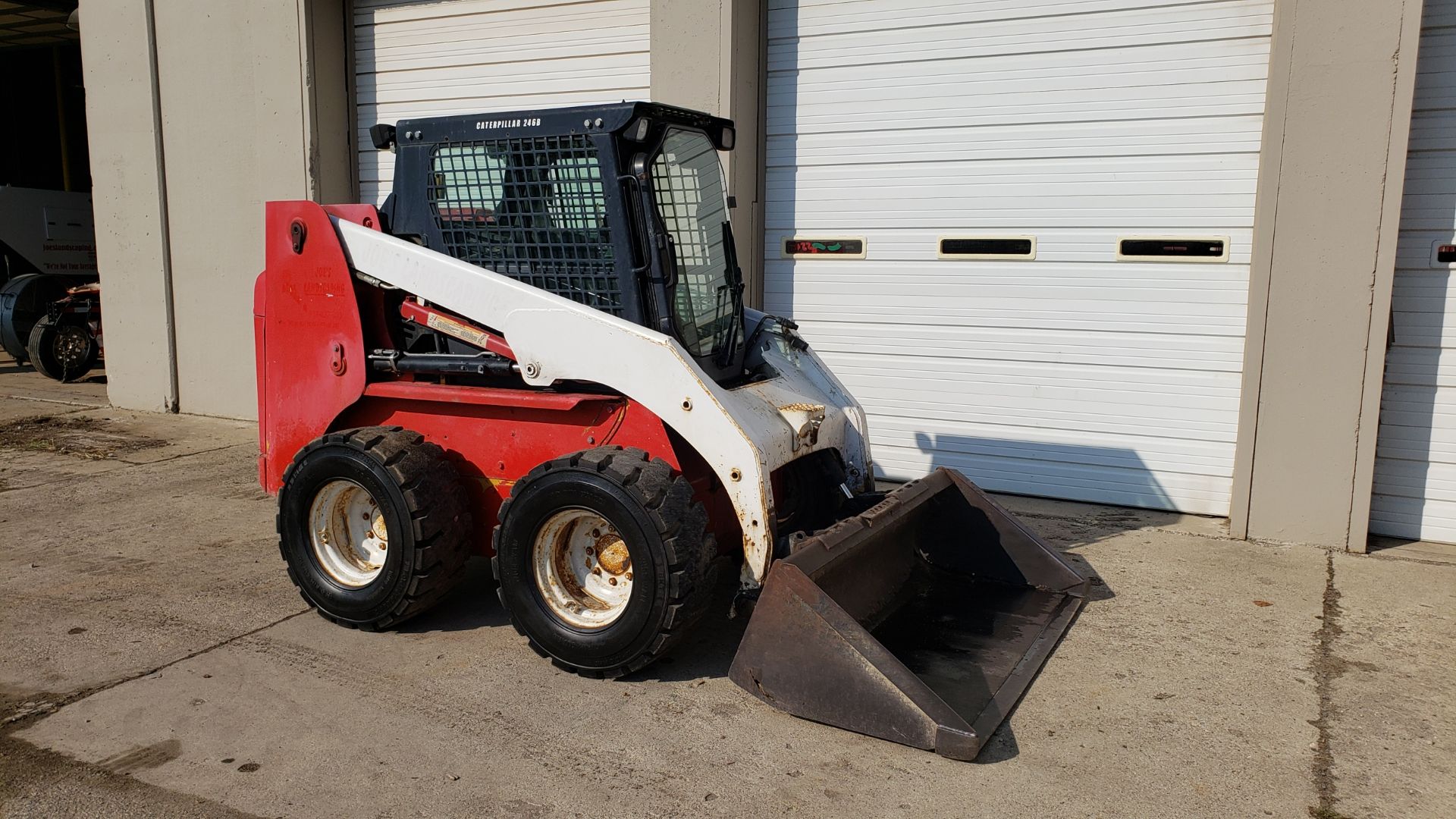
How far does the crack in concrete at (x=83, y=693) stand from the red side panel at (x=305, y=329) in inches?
34.9

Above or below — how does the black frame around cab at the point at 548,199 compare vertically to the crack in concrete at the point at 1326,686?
above

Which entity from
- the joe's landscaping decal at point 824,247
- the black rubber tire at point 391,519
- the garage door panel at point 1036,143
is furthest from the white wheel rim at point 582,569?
the garage door panel at point 1036,143

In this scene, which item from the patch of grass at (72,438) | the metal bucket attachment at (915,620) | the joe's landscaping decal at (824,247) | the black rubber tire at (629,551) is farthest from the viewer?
the patch of grass at (72,438)

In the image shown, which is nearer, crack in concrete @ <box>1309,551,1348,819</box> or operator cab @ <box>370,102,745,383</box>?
crack in concrete @ <box>1309,551,1348,819</box>

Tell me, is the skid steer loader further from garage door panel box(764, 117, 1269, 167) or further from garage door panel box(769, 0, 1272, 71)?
garage door panel box(769, 0, 1272, 71)

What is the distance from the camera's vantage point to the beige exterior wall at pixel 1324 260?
19.2 feet

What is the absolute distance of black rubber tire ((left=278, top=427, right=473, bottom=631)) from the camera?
4.57 metres

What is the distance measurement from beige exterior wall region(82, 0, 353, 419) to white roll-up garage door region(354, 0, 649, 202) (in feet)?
0.84

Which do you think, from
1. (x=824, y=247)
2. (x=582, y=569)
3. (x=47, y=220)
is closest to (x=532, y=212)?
(x=582, y=569)

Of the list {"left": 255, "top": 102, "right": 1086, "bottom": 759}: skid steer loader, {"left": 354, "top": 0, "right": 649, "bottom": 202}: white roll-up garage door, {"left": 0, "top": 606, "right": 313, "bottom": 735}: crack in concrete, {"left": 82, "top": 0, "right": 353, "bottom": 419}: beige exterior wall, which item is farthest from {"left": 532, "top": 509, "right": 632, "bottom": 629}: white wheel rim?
{"left": 82, "top": 0, "right": 353, "bottom": 419}: beige exterior wall

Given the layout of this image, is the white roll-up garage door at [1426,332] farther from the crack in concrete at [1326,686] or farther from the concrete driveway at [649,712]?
the crack in concrete at [1326,686]

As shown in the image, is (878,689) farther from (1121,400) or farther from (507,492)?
(1121,400)

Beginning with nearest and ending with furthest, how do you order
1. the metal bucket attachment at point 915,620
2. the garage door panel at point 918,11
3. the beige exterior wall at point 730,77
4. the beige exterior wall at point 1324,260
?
the metal bucket attachment at point 915,620 < the beige exterior wall at point 1324,260 < the garage door panel at point 918,11 < the beige exterior wall at point 730,77

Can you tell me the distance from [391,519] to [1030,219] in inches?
180
